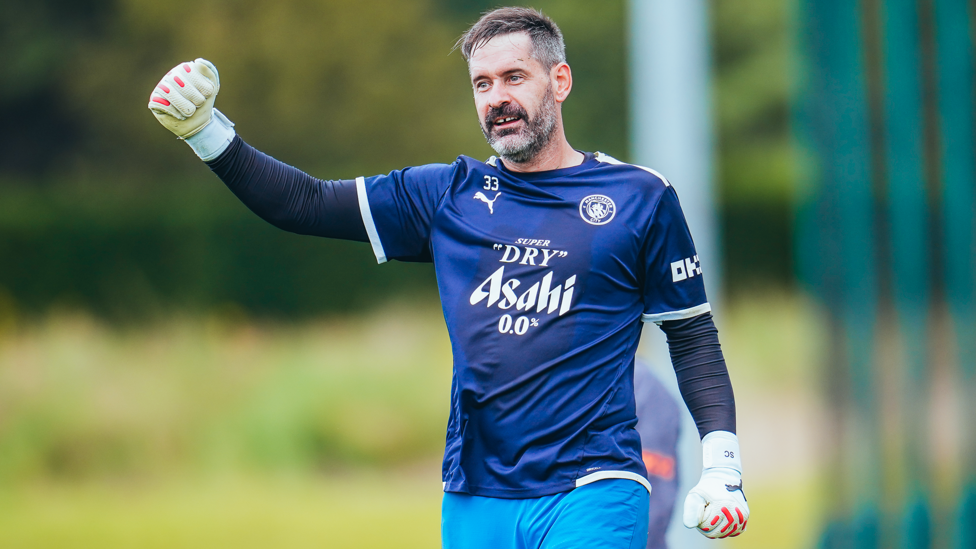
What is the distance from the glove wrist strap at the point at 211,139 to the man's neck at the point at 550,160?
0.89 meters

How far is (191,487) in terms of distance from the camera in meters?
11.5

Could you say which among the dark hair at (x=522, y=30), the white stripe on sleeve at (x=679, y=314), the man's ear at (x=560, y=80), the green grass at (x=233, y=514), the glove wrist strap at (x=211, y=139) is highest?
the dark hair at (x=522, y=30)

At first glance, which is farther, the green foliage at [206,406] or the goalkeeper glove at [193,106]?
the green foliage at [206,406]

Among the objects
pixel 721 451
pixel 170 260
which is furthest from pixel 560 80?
pixel 170 260

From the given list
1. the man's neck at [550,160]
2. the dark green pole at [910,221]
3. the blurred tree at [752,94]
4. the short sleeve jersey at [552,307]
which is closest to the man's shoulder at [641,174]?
the short sleeve jersey at [552,307]

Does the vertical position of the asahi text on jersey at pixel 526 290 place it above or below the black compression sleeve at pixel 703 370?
above

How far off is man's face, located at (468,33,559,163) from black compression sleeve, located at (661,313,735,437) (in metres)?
0.73

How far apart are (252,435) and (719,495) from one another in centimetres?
934

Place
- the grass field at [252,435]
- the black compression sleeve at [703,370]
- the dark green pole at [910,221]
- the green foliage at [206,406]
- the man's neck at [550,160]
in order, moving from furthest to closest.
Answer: the green foliage at [206,406], the grass field at [252,435], the dark green pole at [910,221], the man's neck at [550,160], the black compression sleeve at [703,370]

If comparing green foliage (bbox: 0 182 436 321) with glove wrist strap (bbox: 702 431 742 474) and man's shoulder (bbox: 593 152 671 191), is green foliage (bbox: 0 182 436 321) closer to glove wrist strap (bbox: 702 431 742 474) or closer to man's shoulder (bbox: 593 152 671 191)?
man's shoulder (bbox: 593 152 671 191)

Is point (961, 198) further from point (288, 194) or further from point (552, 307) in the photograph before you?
point (288, 194)

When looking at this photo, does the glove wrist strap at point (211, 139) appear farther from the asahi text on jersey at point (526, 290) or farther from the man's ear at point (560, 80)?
the man's ear at point (560, 80)

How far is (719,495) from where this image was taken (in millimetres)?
3355

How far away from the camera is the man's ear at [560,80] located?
371 centimetres
